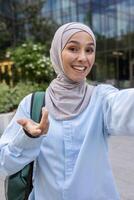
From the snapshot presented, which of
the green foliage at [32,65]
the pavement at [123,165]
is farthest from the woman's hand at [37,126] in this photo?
the green foliage at [32,65]

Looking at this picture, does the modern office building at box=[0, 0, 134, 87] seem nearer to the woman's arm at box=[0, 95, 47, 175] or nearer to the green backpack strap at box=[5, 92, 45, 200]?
the green backpack strap at box=[5, 92, 45, 200]

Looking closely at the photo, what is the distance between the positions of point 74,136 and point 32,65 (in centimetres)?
1860

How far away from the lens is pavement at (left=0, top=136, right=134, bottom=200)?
4926 mm

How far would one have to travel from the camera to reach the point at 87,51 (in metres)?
1.80

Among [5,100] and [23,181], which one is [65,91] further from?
[5,100]

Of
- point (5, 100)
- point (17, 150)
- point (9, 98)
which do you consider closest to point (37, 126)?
point (17, 150)

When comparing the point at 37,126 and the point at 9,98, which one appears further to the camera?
the point at 9,98

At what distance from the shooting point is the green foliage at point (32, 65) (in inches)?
792

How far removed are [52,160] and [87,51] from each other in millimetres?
473

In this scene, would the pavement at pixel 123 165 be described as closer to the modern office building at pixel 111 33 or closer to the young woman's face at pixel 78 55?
the young woman's face at pixel 78 55

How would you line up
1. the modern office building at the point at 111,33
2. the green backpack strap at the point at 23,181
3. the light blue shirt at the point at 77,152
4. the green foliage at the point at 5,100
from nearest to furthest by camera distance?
1. the light blue shirt at the point at 77,152
2. the green backpack strap at the point at 23,181
3. the green foliage at the point at 5,100
4. the modern office building at the point at 111,33

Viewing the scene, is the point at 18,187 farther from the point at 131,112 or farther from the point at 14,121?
the point at 131,112

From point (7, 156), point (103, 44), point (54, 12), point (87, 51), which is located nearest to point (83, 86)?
point (87, 51)

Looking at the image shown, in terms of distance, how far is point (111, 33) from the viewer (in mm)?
29516
